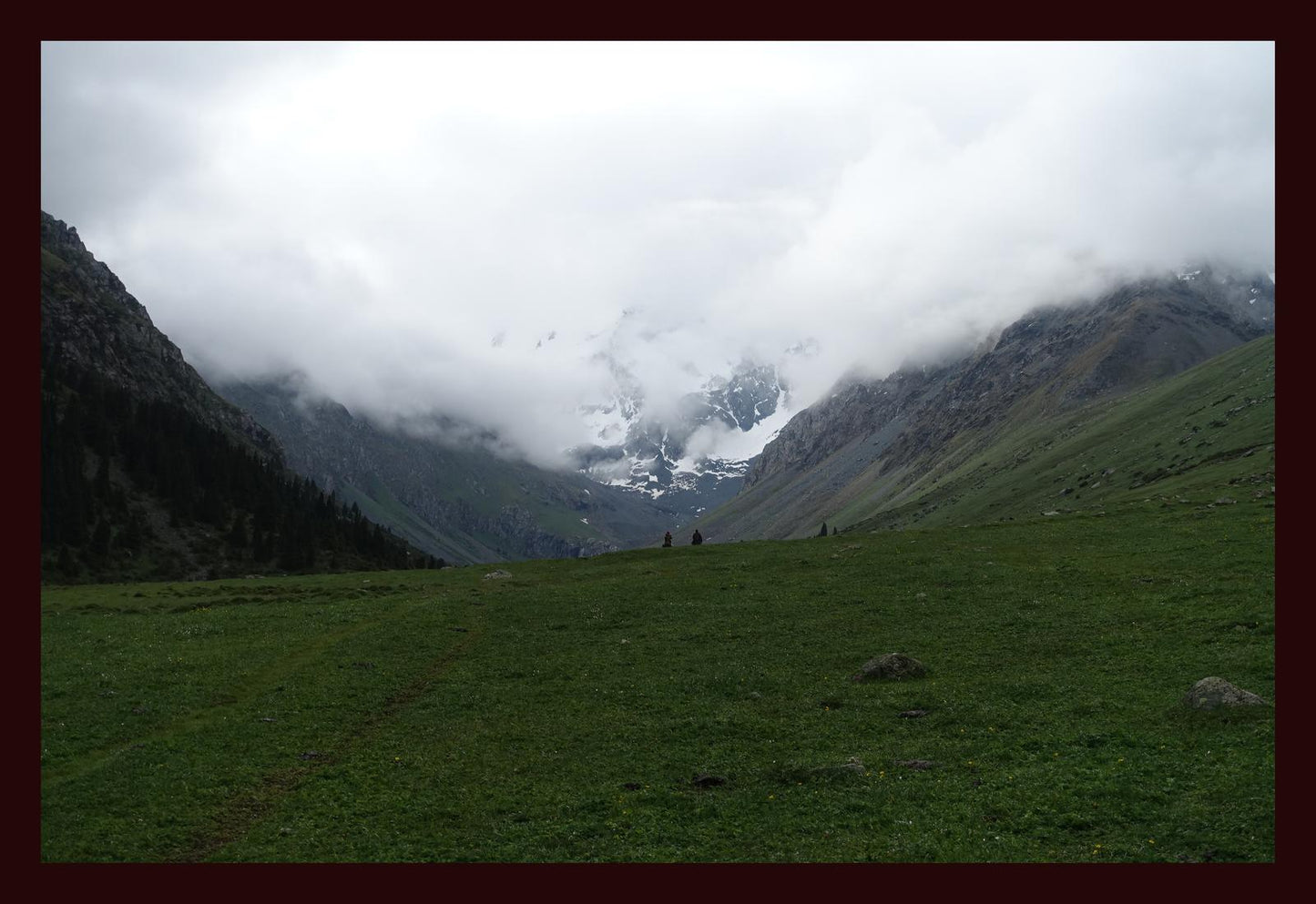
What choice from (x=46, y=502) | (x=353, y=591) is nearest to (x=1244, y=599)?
(x=353, y=591)

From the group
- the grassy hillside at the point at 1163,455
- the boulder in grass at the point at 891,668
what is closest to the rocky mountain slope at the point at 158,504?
the boulder in grass at the point at 891,668

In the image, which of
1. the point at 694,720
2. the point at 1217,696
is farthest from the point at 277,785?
the point at 1217,696

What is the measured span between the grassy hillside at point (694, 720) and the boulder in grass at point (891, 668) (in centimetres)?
94

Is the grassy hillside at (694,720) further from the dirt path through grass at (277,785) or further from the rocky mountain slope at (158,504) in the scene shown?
the rocky mountain slope at (158,504)

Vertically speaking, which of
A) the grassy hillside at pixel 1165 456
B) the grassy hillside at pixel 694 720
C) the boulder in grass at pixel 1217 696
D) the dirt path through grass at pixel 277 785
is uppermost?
the grassy hillside at pixel 1165 456

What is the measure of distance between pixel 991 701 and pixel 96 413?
177 metres

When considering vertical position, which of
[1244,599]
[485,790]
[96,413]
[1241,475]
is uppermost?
[96,413]

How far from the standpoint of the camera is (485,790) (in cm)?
2952

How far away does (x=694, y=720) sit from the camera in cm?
Result: 3550

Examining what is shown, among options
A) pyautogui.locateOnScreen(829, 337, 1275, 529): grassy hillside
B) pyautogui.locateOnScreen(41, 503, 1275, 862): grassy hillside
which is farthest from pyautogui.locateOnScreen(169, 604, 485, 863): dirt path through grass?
pyautogui.locateOnScreen(829, 337, 1275, 529): grassy hillside

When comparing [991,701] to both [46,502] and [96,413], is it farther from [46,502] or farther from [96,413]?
[96,413]

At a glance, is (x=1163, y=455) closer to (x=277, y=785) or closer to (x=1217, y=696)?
(x=1217, y=696)

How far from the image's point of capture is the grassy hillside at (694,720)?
25078 millimetres

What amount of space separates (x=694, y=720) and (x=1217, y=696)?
19.5m
